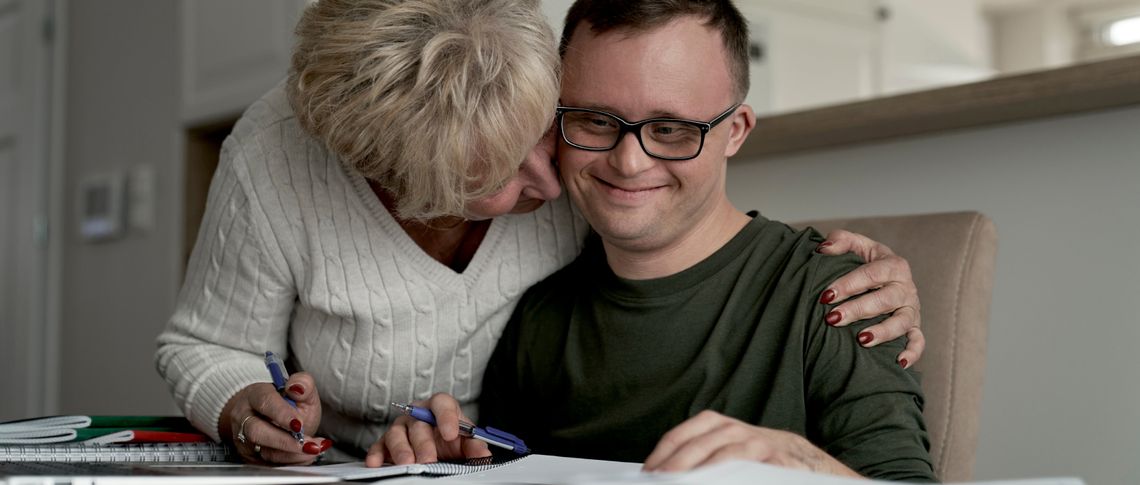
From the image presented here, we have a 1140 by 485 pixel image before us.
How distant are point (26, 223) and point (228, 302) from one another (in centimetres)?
247

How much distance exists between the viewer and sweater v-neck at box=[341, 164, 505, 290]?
4.63 feet

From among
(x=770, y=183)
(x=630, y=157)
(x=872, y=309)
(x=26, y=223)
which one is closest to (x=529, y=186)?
(x=630, y=157)

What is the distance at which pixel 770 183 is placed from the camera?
78.4 inches

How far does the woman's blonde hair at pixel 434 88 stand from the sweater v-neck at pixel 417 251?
8.3 inches

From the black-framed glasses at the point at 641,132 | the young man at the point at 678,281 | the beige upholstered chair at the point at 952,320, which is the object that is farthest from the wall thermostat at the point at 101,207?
the beige upholstered chair at the point at 952,320

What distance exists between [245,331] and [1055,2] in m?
4.25

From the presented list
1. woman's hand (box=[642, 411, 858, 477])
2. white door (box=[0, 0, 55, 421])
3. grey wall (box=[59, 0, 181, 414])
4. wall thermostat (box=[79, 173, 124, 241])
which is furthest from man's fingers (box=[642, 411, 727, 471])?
white door (box=[0, 0, 55, 421])

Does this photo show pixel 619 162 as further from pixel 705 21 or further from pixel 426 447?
pixel 426 447

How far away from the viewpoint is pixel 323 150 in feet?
4.70

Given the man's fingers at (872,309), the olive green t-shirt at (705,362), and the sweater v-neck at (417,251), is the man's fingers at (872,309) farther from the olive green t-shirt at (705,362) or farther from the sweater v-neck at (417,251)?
the sweater v-neck at (417,251)

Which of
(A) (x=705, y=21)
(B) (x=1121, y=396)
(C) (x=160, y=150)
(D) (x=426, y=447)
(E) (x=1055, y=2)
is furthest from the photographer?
(E) (x=1055, y=2)

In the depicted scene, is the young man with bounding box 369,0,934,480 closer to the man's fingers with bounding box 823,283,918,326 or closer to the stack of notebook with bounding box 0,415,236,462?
the man's fingers with bounding box 823,283,918,326

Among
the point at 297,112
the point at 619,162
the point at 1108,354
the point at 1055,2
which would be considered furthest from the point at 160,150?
the point at 1055,2

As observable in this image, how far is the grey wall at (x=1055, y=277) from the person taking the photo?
1.59 m
